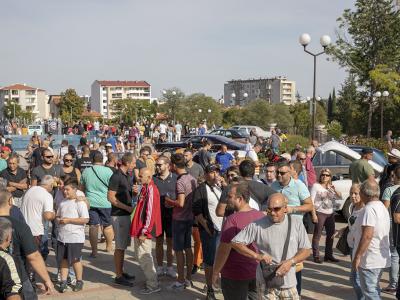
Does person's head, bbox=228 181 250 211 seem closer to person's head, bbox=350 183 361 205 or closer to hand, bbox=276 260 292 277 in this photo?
hand, bbox=276 260 292 277

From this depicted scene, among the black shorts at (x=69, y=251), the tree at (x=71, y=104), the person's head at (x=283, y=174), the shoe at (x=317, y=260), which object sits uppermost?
the tree at (x=71, y=104)

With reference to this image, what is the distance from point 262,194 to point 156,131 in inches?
1172

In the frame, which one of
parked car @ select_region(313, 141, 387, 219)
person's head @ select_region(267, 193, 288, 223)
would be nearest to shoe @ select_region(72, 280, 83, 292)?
person's head @ select_region(267, 193, 288, 223)

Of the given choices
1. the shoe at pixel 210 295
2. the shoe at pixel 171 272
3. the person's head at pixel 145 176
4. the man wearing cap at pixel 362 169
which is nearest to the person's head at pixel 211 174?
the person's head at pixel 145 176

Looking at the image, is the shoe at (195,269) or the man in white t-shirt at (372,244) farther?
the shoe at (195,269)

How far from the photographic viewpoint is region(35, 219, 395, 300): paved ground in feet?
23.8

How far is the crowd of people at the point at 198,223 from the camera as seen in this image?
4.48 m

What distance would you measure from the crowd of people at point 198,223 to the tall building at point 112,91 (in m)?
179

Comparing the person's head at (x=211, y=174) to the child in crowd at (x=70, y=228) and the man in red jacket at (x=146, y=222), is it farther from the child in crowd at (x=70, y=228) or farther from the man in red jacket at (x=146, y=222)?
the child in crowd at (x=70, y=228)

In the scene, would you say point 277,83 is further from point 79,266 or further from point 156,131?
point 79,266

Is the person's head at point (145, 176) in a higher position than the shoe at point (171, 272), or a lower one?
higher

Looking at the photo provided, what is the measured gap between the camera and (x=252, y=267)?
5.07 metres

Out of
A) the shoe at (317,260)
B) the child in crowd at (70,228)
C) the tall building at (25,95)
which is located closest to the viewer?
the child in crowd at (70,228)

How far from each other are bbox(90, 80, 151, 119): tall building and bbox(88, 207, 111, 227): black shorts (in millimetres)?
177665
